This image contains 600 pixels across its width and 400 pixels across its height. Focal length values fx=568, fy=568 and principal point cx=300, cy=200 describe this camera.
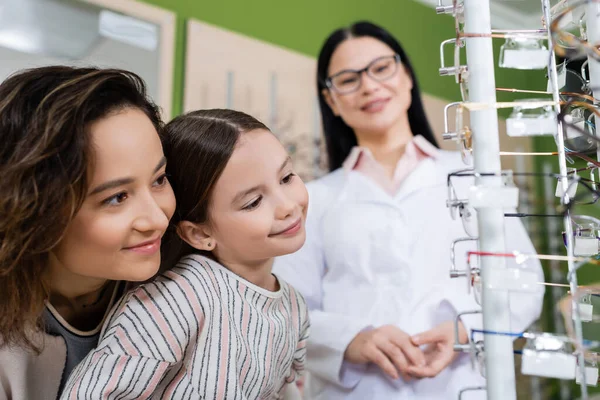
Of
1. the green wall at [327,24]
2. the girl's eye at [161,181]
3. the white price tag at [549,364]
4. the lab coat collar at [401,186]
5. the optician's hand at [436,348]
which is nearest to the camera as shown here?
the white price tag at [549,364]

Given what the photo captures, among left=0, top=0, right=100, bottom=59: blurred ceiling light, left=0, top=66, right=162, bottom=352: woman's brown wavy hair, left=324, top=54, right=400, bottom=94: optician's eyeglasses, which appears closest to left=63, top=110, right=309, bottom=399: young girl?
left=0, top=66, right=162, bottom=352: woman's brown wavy hair

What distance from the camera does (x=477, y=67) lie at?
55cm

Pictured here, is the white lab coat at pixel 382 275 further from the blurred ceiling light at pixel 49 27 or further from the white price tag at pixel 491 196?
the blurred ceiling light at pixel 49 27

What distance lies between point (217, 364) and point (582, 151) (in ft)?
1.56

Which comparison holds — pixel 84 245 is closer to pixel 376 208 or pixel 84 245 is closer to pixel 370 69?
pixel 376 208

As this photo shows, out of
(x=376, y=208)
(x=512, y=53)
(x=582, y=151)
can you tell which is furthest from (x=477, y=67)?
(x=376, y=208)

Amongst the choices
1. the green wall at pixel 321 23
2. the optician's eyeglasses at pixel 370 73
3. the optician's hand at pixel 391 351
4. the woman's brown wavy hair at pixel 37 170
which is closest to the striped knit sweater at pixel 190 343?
the woman's brown wavy hair at pixel 37 170

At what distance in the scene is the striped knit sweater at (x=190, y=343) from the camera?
2.09 feet

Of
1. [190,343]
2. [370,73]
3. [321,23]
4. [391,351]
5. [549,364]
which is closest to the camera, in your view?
[549,364]

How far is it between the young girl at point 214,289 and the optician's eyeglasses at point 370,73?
56 cm

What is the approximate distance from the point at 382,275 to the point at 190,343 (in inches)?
22.7

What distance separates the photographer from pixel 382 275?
1.19 metres

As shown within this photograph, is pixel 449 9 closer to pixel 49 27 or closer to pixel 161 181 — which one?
pixel 161 181

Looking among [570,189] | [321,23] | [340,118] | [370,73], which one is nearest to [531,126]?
[570,189]
